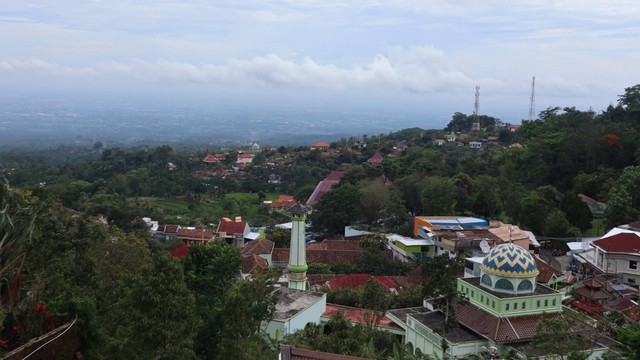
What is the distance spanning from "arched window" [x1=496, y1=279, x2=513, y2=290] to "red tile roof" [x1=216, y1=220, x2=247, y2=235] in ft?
69.6

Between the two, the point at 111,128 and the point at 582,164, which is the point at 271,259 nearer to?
the point at 582,164

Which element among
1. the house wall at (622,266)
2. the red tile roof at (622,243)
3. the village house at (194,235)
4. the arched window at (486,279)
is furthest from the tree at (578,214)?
the village house at (194,235)

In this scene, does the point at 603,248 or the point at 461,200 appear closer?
the point at 603,248

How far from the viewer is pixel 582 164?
41.8 m

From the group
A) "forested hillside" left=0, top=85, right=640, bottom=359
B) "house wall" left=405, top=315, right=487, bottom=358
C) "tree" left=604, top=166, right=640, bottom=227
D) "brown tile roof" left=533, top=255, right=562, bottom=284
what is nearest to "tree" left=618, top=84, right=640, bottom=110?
"forested hillside" left=0, top=85, right=640, bottom=359

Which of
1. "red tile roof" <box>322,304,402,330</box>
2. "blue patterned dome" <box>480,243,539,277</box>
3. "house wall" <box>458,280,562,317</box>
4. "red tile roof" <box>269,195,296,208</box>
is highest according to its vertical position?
"blue patterned dome" <box>480,243,539,277</box>

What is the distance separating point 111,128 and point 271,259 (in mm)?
153426

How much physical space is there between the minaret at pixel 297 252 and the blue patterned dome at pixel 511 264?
666 centimetres

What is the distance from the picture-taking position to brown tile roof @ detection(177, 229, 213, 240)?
35.9 metres

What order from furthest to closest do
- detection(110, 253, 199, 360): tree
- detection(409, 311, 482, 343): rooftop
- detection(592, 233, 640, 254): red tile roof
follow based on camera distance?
1. detection(592, 233, 640, 254): red tile roof
2. detection(409, 311, 482, 343): rooftop
3. detection(110, 253, 199, 360): tree

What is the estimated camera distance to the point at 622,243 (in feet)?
86.3

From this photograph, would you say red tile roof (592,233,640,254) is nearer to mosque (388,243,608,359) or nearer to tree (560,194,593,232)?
tree (560,194,593,232)

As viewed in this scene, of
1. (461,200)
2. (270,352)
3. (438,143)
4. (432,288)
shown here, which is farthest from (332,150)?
(270,352)

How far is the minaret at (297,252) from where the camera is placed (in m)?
21.7
